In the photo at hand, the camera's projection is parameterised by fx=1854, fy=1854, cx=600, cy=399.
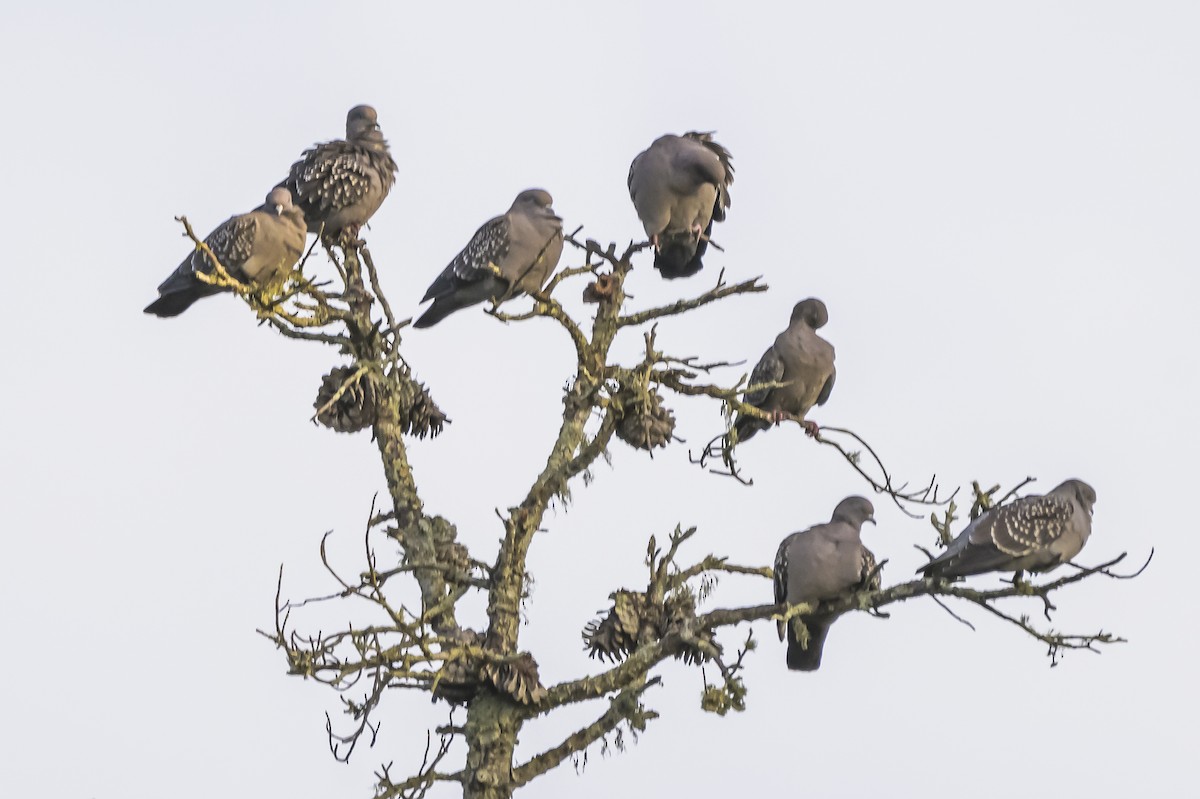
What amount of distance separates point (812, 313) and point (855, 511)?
1694 millimetres

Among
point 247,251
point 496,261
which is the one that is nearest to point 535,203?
point 496,261

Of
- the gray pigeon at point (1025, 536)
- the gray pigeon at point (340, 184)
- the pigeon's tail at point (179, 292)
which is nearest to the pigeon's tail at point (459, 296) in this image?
the gray pigeon at point (340, 184)

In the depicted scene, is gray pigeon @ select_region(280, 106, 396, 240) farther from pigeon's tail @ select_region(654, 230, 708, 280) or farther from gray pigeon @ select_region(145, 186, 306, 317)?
pigeon's tail @ select_region(654, 230, 708, 280)

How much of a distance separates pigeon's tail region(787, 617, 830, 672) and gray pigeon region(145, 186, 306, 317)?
294 centimetres

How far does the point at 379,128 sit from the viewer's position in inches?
389

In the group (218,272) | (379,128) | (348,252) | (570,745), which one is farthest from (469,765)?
(379,128)

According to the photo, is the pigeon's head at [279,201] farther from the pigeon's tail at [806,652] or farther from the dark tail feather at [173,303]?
the pigeon's tail at [806,652]

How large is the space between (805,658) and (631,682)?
3.75ft

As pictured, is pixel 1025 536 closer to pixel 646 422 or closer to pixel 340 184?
pixel 646 422

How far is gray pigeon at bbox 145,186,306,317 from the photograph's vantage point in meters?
8.65

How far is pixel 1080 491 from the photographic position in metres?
7.99

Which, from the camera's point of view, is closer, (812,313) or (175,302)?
(175,302)

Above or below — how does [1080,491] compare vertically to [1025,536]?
above

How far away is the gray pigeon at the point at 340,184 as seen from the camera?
30.1 ft
